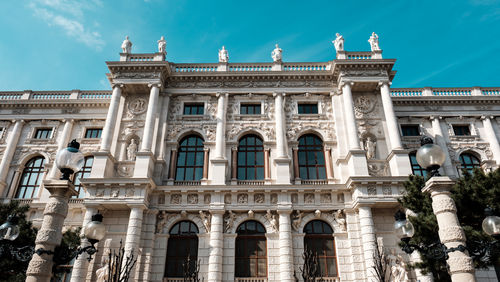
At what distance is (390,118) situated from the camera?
2208 centimetres

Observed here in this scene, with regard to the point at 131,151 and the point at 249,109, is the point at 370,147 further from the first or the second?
the point at 131,151

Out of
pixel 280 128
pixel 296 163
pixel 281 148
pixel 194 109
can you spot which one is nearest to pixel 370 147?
pixel 296 163

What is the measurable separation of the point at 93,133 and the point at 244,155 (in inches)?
462

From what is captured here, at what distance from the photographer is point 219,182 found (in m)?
20.6

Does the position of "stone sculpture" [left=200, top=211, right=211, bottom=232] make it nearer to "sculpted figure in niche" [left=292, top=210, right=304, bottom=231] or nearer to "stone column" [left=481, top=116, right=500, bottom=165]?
"sculpted figure in niche" [left=292, top=210, right=304, bottom=231]

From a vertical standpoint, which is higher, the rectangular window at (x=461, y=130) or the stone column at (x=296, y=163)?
the rectangular window at (x=461, y=130)

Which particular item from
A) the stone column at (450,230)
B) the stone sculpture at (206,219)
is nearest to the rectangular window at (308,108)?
the stone sculpture at (206,219)

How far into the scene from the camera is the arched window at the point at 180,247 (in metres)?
18.8


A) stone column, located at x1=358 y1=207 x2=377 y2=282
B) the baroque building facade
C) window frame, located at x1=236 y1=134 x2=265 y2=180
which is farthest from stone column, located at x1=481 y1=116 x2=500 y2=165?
window frame, located at x1=236 y1=134 x2=265 y2=180

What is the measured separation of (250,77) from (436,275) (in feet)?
52.2

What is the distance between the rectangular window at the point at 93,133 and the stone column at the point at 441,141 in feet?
79.0

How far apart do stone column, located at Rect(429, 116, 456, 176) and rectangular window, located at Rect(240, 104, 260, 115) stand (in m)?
12.7

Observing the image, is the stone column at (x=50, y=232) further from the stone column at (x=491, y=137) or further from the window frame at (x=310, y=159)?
the stone column at (x=491, y=137)

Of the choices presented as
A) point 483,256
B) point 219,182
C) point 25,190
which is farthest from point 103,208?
point 483,256
